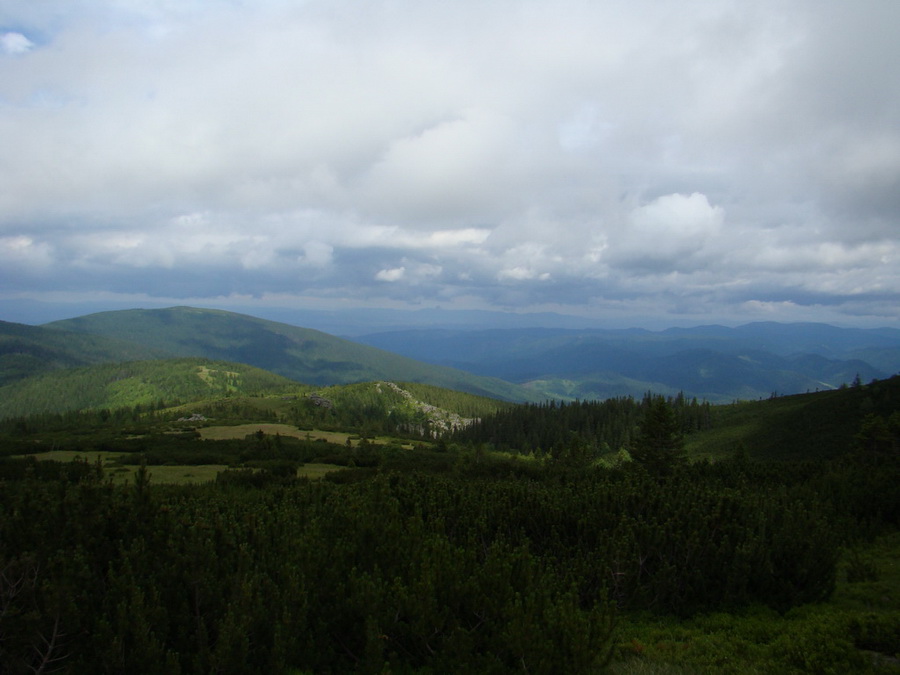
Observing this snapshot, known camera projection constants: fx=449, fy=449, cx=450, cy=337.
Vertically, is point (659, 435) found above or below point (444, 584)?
below

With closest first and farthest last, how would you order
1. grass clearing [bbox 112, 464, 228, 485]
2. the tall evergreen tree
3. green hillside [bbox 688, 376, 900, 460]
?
grass clearing [bbox 112, 464, 228, 485]
the tall evergreen tree
green hillside [bbox 688, 376, 900, 460]

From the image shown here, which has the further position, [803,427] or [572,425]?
[572,425]

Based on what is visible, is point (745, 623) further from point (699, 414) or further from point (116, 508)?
point (699, 414)

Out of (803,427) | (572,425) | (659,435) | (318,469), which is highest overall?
(659,435)

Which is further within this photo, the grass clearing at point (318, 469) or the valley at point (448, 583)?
the grass clearing at point (318, 469)

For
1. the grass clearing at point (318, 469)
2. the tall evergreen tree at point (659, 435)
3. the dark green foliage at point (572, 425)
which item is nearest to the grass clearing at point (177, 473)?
the grass clearing at point (318, 469)

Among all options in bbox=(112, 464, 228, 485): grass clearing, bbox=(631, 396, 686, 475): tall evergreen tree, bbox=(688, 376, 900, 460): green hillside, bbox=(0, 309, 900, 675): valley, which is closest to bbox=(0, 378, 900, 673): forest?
bbox=(0, 309, 900, 675): valley

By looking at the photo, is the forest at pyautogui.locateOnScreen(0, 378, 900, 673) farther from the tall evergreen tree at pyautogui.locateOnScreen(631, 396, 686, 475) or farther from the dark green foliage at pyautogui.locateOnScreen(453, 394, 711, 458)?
the dark green foliage at pyautogui.locateOnScreen(453, 394, 711, 458)

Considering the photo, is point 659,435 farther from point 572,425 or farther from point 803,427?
point 572,425

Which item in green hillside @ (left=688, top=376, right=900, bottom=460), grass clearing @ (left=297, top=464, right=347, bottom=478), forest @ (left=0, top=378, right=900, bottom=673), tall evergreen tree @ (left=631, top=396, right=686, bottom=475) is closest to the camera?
forest @ (left=0, top=378, right=900, bottom=673)

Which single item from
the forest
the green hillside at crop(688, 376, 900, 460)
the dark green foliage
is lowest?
the dark green foliage

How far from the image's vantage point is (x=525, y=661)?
6.12m

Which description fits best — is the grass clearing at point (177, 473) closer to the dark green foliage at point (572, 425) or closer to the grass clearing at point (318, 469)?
the grass clearing at point (318, 469)

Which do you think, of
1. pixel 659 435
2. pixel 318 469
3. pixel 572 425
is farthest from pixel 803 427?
pixel 318 469
